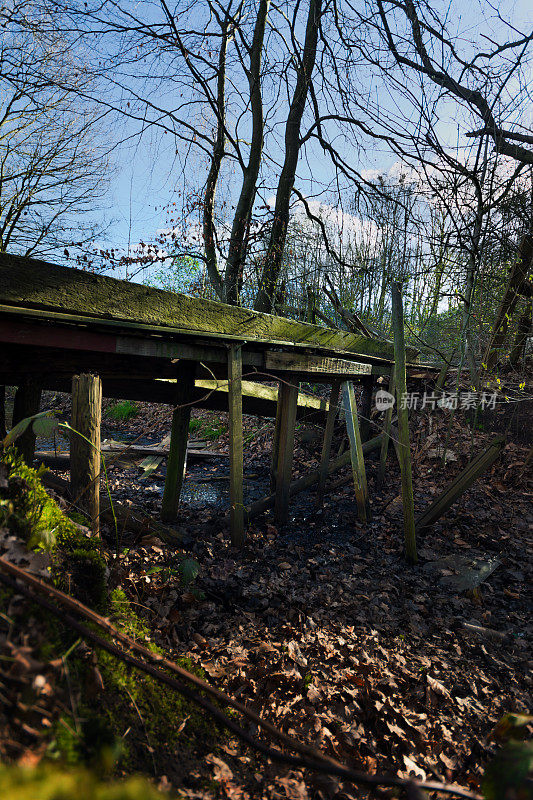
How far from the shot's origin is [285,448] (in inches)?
233

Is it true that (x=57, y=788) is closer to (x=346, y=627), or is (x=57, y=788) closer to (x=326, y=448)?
(x=346, y=627)

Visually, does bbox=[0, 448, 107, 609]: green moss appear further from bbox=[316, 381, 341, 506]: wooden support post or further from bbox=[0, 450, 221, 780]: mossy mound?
bbox=[316, 381, 341, 506]: wooden support post

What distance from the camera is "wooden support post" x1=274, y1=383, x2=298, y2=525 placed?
586 cm

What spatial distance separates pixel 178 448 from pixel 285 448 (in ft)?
5.10

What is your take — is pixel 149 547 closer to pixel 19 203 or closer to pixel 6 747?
pixel 6 747

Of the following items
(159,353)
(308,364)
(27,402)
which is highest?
(308,364)

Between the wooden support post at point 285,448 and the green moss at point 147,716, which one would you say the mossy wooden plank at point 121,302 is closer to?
the wooden support post at point 285,448

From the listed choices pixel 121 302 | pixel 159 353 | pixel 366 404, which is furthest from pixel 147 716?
pixel 366 404

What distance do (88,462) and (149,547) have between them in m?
1.69

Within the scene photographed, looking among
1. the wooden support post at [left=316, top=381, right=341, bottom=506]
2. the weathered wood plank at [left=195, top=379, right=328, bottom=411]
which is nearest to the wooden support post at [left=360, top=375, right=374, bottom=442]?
the weathered wood plank at [left=195, top=379, right=328, bottom=411]

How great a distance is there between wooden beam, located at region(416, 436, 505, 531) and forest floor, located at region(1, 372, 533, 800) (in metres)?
0.28

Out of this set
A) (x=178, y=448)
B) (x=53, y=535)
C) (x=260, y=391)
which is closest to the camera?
(x=53, y=535)

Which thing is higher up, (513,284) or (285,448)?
(513,284)

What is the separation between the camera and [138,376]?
5242 mm
